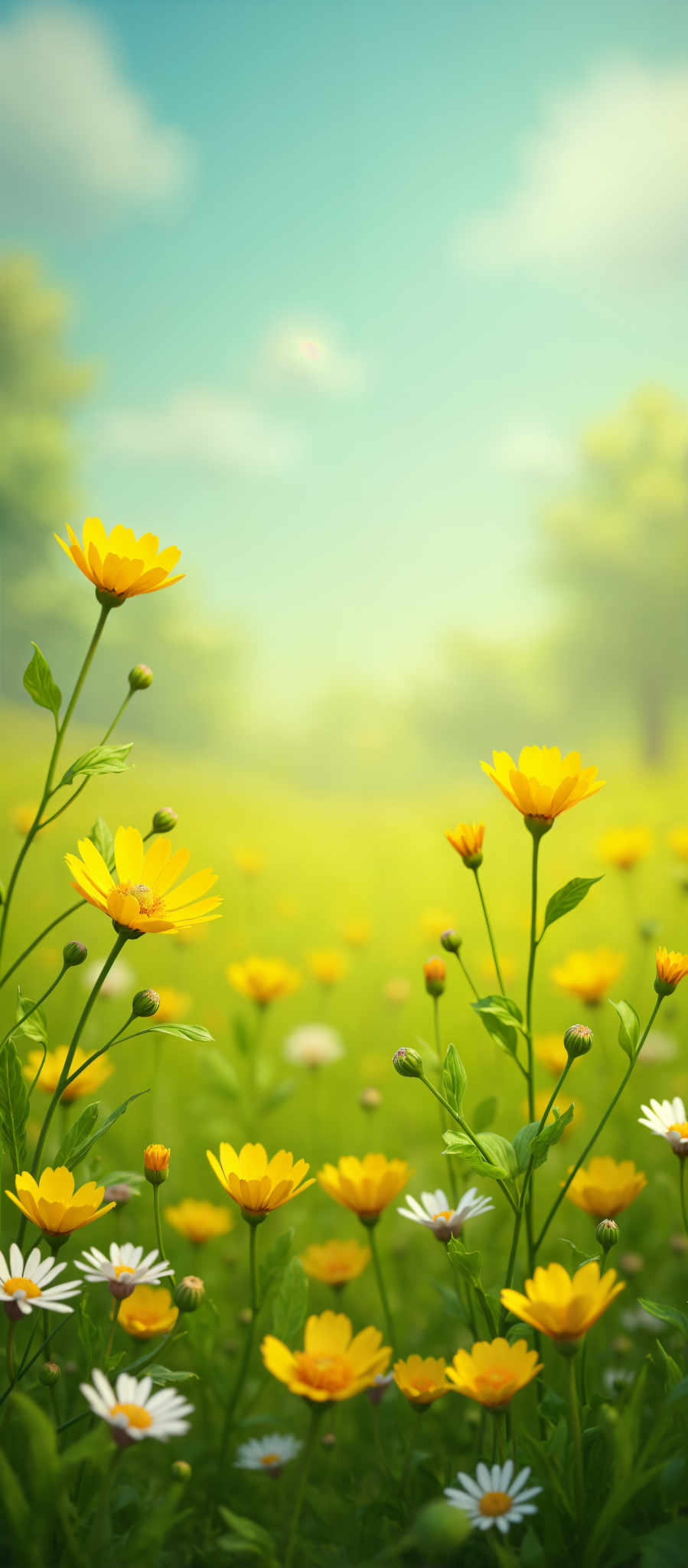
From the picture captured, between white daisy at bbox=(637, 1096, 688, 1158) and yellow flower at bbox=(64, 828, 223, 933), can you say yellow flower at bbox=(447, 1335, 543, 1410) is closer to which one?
white daisy at bbox=(637, 1096, 688, 1158)

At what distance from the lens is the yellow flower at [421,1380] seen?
19.8 inches

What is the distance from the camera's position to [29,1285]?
18.7 inches

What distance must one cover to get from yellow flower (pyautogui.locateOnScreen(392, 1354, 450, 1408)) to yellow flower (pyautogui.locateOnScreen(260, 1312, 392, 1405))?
0.10 ft

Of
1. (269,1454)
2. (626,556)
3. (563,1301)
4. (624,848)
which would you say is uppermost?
(626,556)

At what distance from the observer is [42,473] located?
258 centimetres

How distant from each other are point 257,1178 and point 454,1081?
0.41 ft

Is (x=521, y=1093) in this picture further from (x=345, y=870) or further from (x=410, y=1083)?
(x=345, y=870)

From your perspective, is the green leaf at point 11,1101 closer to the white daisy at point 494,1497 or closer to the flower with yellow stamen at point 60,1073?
the flower with yellow stamen at point 60,1073

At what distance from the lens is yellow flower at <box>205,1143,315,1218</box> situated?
0.48m

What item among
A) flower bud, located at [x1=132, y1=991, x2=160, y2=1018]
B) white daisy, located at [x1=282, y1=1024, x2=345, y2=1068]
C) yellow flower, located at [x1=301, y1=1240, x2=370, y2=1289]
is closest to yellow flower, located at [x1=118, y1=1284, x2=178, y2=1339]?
yellow flower, located at [x1=301, y1=1240, x2=370, y2=1289]

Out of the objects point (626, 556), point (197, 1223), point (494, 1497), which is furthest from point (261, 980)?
point (626, 556)

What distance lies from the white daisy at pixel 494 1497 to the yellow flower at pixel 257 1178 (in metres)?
0.15

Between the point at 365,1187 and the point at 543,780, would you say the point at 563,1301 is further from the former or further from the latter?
the point at 543,780

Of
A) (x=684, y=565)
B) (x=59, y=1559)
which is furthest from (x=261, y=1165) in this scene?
(x=684, y=565)
